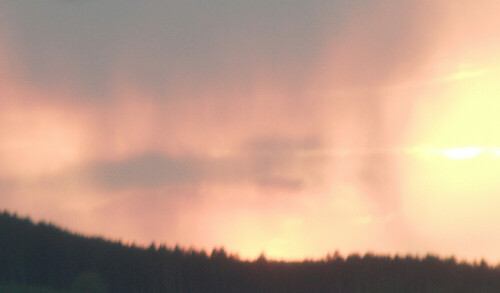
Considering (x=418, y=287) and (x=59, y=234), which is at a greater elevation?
(x=59, y=234)

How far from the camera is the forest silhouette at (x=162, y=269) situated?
2428cm

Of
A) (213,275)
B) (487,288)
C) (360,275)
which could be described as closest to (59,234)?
(213,275)

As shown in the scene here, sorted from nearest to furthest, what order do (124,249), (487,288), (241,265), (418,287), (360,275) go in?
(487,288), (418,287), (360,275), (241,265), (124,249)

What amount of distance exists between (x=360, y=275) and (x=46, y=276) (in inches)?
538

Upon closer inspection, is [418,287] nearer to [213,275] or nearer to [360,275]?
[360,275]

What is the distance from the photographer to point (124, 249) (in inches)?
1161

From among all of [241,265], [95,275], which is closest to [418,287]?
[241,265]

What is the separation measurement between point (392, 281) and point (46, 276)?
48.9 feet

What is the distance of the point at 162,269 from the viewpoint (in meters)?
28.7

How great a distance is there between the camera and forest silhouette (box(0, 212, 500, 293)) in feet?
79.7

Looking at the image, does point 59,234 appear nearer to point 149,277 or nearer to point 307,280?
point 149,277

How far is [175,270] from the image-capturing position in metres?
28.5

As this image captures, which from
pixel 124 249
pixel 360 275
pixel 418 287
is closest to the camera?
pixel 418 287

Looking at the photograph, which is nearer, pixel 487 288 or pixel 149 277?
pixel 487 288
